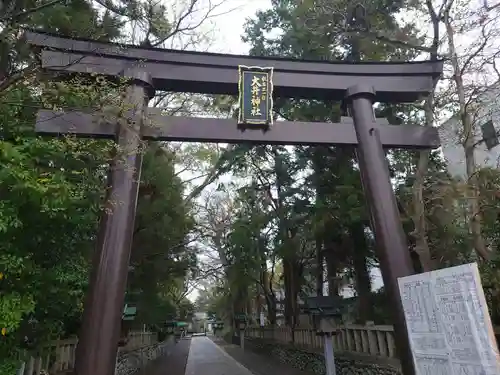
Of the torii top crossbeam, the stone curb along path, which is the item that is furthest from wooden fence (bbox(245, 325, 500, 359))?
the torii top crossbeam

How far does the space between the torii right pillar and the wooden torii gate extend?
0.7 inches

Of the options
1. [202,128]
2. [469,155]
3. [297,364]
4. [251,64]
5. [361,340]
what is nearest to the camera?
[469,155]

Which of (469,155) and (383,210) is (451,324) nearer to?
(383,210)

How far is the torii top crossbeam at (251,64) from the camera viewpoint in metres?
7.01

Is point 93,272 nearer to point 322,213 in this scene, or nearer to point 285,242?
point 322,213

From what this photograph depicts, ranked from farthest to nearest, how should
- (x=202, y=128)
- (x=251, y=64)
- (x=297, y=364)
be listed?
1. (x=297, y=364)
2. (x=251, y=64)
3. (x=202, y=128)

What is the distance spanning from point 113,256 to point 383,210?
4.60m

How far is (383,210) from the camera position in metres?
6.78

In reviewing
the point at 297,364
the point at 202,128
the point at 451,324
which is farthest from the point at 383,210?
the point at 297,364

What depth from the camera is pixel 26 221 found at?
194 inches

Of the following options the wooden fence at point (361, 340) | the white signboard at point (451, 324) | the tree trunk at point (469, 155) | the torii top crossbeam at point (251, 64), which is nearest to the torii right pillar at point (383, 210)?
the torii top crossbeam at point (251, 64)

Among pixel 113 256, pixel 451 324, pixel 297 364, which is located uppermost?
pixel 113 256

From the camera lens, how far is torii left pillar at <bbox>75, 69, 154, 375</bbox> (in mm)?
5316

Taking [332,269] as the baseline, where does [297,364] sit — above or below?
below
